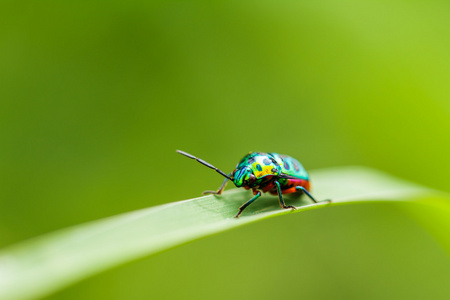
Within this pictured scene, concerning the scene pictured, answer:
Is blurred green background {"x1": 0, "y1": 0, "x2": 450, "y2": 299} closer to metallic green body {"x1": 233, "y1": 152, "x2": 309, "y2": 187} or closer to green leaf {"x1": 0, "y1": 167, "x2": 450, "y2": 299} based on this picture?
metallic green body {"x1": 233, "y1": 152, "x2": 309, "y2": 187}

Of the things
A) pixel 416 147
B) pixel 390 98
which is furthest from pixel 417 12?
pixel 416 147

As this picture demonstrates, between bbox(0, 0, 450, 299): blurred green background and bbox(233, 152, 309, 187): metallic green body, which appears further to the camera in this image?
bbox(0, 0, 450, 299): blurred green background

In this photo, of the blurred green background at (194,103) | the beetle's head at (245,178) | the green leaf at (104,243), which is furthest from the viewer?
the blurred green background at (194,103)

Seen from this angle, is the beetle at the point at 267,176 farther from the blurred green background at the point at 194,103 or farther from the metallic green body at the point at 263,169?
the blurred green background at the point at 194,103

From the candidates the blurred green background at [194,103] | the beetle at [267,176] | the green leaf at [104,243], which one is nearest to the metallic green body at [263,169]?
the beetle at [267,176]

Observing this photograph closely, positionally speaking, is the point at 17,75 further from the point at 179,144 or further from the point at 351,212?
the point at 351,212

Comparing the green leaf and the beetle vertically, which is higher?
the beetle

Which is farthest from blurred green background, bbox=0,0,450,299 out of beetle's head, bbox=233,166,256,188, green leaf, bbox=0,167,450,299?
green leaf, bbox=0,167,450,299

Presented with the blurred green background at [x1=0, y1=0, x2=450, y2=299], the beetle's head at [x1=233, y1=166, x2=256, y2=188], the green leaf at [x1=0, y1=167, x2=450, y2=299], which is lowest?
the green leaf at [x1=0, y1=167, x2=450, y2=299]
